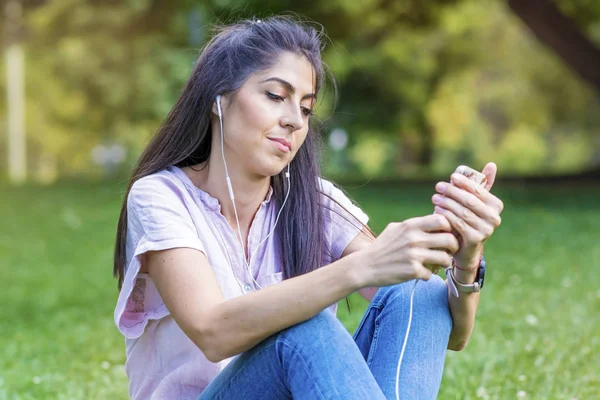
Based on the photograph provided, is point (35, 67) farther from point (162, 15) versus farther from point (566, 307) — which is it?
point (566, 307)

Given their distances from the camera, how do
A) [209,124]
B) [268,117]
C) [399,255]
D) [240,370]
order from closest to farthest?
1. [399,255]
2. [240,370]
3. [268,117]
4. [209,124]

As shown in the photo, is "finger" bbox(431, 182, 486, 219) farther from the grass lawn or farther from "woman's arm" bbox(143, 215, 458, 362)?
the grass lawn

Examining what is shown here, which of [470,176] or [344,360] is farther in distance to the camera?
[470,176]

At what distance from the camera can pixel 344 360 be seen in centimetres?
208

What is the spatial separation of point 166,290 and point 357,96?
66.1ft

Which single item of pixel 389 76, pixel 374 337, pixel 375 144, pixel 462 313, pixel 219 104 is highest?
pixel 389 76

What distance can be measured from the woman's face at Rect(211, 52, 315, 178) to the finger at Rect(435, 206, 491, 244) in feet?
1.79

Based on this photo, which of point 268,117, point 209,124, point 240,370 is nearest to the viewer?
point 240,370

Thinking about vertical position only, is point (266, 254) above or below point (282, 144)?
below

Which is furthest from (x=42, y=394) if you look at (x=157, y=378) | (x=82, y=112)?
(x=82, y=112)

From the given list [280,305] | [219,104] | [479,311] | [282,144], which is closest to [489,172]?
[282,144]

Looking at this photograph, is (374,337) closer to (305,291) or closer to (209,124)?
(305,291)

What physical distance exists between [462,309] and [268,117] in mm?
844

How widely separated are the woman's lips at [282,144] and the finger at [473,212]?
1.69ft
